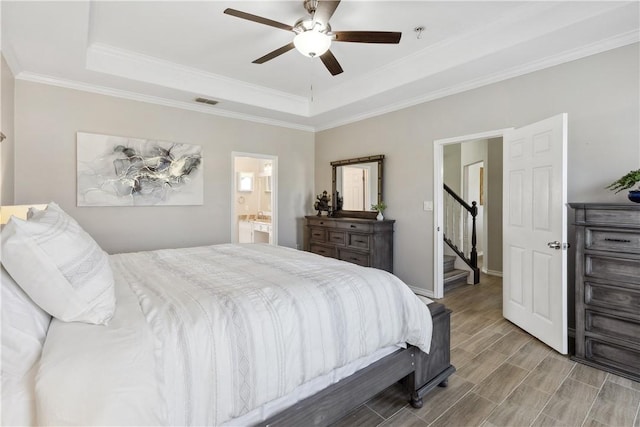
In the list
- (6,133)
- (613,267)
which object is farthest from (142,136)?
(613,267)

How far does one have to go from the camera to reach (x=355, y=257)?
4.34 m

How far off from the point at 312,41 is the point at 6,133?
2.99m

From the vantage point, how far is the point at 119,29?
282 cm

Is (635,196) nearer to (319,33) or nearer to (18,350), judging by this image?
(319,33)

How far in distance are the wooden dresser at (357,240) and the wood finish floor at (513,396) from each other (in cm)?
157

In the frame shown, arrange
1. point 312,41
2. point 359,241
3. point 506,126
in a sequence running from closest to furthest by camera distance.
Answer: point 312,41 → point 506,126 → point 359,241

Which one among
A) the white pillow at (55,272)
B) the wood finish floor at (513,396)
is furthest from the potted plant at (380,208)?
the white pillow at (55,272)

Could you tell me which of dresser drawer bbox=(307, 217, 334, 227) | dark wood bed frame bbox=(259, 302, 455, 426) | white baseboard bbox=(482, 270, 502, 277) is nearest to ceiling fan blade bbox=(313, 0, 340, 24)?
dark wood bed frame bbox=(259, 302, 455, 426)

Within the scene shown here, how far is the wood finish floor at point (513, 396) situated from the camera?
1.79 m

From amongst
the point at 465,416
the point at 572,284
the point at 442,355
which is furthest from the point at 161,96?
the point at 572,284

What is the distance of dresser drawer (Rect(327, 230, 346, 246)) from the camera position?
4523 millimetres

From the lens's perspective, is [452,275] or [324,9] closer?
[324,9]

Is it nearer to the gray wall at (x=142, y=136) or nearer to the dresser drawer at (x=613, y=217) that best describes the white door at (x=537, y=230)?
the dresser drawer at (x=613, y=217)

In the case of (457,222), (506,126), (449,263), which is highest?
(506,126)
